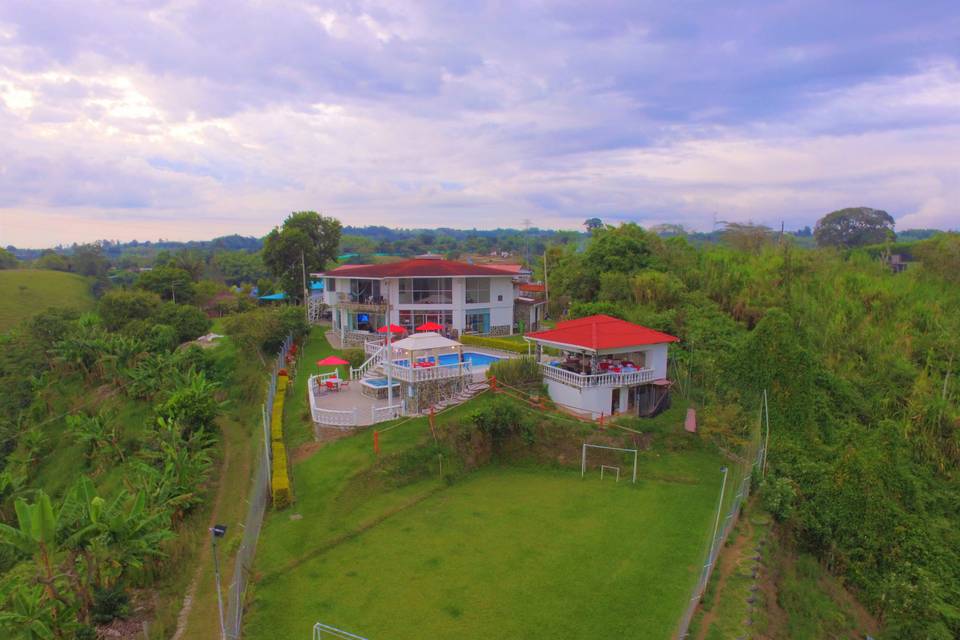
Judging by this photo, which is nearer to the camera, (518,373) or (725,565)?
(725,565)

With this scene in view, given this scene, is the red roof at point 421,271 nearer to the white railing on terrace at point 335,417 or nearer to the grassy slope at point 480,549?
the white railing on terrace at point 335,417

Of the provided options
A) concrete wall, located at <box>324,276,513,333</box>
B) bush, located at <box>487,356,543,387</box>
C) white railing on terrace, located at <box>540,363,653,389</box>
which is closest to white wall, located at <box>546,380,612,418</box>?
white railing on terrace, located at <box>540,363,653,389</box>

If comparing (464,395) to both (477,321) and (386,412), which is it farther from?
(477,321)

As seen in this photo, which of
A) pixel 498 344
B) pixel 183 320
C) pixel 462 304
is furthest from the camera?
pixel 183 320

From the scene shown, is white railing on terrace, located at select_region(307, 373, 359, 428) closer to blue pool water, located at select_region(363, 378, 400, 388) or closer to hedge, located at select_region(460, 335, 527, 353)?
blue pool water, located at select_region(363, 378, 400, 388)

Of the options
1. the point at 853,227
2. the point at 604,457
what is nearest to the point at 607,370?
the point at 604,457

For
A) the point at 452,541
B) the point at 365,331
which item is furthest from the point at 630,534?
the point at 365,331

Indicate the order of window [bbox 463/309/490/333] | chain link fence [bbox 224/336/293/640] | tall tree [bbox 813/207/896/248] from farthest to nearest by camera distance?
1. tall tree [bbox 813/207/896/248]
2. window [bbox 463/309/490/333]
3. chain link fence [bbox 224/336/293/640]
